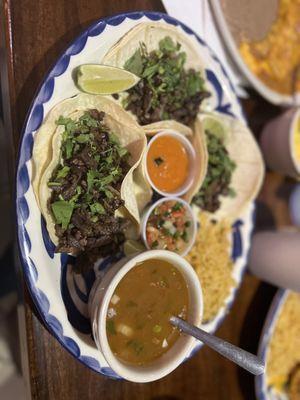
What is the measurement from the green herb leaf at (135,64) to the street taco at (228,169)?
1.25 ft

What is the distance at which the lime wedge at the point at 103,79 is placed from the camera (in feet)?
5.57

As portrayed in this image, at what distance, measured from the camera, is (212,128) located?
2174 mm

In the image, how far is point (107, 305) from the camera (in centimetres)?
162

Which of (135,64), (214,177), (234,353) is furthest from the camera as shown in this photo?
(214,177)

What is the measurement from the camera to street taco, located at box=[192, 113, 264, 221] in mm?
2154

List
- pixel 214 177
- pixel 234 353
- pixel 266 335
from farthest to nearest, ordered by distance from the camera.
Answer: pixel 266 335, pixel 214 177, pixel 234 353

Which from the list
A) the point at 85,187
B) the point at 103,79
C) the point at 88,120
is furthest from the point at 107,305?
the point at 103,79

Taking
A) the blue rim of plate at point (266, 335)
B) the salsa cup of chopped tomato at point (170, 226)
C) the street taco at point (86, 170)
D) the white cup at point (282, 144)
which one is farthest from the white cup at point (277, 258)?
the street taco at point (86, 170)

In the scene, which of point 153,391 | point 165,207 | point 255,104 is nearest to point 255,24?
point 255,104

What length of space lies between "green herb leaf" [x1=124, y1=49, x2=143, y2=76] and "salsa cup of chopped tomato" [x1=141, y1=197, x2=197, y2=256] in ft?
1.75

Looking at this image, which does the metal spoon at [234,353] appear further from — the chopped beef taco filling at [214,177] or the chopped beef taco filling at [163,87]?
the chopped beef taco filling at [163,87]

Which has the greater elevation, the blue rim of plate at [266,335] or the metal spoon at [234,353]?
the metal spoon at [234,353]

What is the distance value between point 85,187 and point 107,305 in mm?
439

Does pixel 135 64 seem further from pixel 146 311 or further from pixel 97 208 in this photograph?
pixel 146 311
